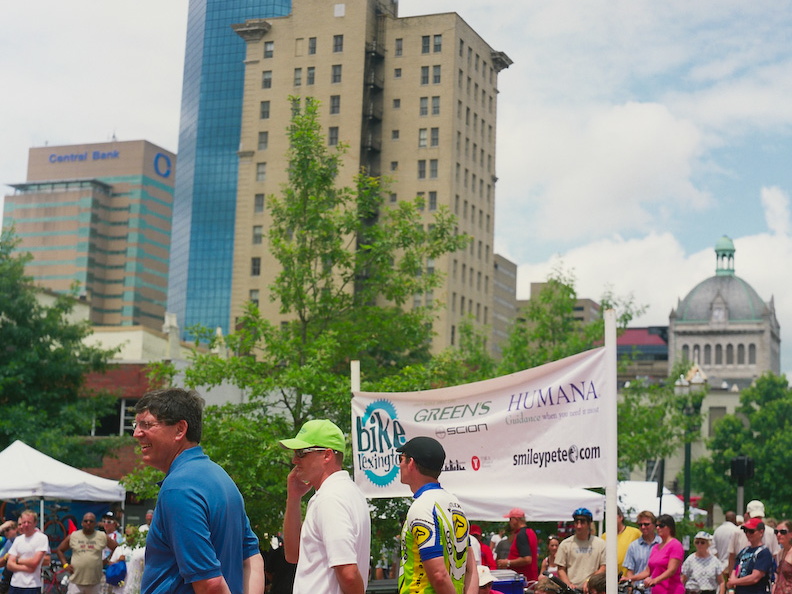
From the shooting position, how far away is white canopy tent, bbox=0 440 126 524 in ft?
60.4

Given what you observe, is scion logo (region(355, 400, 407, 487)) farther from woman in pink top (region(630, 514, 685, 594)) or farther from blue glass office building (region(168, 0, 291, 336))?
blue glass office building (region(168, 0, 291, 336))

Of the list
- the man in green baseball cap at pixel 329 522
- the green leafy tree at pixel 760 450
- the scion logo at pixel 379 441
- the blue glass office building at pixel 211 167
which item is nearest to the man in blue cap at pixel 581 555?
the scion logo at pixel 379 441

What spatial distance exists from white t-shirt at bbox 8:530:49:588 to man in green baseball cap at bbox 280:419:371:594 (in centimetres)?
951

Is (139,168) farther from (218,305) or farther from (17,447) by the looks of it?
(17,447)

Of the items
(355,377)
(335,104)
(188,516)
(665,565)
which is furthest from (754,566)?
(335,104)

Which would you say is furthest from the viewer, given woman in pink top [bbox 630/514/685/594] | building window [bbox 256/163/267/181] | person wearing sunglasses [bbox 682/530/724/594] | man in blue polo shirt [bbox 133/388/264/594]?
building window [bbox 256/163/267/181]

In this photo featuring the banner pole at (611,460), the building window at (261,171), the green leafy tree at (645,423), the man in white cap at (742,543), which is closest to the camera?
the banner pole at (611,460)

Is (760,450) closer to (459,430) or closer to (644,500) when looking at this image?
(644,500)

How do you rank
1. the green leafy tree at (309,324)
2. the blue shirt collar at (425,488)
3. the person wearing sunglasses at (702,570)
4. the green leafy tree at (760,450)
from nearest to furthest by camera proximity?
the blue shirt collar at (425,488) < the person wearing sunglasses at (702,570) < the green leafy tree at (309,324) < the green leafy tree at (760,450)

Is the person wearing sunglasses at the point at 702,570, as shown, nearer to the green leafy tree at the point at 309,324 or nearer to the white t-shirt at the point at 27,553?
the green leafy tree at the point at 309,324

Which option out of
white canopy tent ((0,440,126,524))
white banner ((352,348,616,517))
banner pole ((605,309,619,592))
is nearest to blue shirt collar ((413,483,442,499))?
banner pole ((605,309,619,592))

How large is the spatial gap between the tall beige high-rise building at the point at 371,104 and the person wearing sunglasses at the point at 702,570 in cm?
8743

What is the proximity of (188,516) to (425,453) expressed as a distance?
1925mm

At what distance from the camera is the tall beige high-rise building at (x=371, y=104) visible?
340ft
